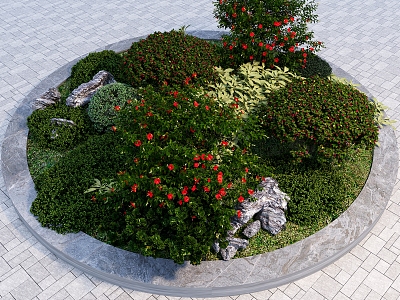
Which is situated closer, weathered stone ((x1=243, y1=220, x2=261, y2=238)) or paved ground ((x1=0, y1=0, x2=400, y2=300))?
paved ground ((x1=0, y1=0, x2=400, y2=300))

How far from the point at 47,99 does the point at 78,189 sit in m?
3.03

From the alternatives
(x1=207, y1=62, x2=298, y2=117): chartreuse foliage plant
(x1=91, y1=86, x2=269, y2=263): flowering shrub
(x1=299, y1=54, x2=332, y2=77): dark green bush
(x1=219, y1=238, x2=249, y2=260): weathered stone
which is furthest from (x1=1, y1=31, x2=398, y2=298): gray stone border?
(x1=299, y1=54, x2=332, y2=77): dark green bush

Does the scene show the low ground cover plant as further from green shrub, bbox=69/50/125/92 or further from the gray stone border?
green shrub, bbox=69/50/125/92

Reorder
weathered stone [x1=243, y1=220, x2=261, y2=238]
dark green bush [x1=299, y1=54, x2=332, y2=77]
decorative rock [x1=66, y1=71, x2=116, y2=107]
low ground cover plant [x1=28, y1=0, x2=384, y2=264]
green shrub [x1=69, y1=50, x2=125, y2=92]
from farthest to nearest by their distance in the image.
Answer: green shrub [x1=69, y1=50, x2=125, y2=92] < dark green bush [x1=299, y1=54, x2=332, y2=77] < decorative rock [x1=66, y1=71, x2=116, y2=107] < weathered stone [x1=243, y1=220, x2=261, y2=238] < low ground cover plant [x1=28, y1=0, x2=384, y2=264]

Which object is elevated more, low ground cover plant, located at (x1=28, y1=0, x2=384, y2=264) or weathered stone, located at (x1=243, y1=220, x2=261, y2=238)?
low ground cover plant, located at (x1=28, y1=0, x2=384, y2=264)

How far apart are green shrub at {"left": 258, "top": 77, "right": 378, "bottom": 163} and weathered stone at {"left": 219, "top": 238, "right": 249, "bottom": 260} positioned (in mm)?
1888

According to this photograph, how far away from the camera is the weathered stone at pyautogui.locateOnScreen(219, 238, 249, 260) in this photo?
23.3ft

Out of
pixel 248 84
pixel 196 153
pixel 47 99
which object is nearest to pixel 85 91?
pixel 47 99

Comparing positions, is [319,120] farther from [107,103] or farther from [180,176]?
[107,103]

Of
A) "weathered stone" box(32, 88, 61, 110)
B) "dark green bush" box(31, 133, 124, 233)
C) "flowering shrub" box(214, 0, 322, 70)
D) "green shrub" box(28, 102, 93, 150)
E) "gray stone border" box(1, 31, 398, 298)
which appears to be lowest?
"gray stone border" box(1, 31, 398, 298)

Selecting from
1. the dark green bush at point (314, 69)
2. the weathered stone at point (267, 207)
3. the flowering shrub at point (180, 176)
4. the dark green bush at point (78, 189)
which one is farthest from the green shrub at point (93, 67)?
the weathered stone at point (267, 207)

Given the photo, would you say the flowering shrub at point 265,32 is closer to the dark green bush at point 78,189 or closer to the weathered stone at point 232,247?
the dark green bush at point 78,189

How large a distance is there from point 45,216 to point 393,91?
9.29 metres

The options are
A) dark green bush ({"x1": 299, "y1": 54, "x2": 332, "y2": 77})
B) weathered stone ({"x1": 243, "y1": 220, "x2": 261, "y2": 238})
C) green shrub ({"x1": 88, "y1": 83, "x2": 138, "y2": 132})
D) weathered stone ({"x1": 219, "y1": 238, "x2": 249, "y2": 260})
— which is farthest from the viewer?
dark green bush ({"x1": 299, "y1": 54, "x2": 332, "y2": 77})
